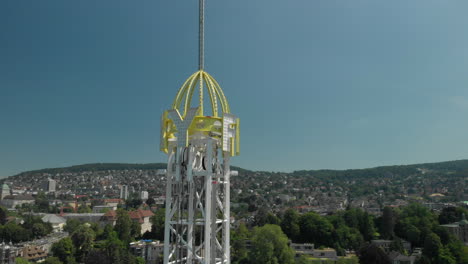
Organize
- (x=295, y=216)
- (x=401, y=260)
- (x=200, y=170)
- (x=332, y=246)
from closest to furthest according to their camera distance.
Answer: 1. (x=200, y=170)
2. (x=401, y=260)
3. (x=332, y=246)
4. (x=295, y=216)

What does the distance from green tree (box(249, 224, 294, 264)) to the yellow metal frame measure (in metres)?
34.7


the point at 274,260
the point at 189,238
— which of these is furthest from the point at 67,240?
the point at 189,238

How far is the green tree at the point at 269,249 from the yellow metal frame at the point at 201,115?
114 feet

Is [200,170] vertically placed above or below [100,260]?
above

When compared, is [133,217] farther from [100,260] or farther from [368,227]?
[368,227]

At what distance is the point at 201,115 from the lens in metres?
11.4

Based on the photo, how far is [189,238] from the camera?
10.8 meters

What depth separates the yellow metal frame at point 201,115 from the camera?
10969 mm

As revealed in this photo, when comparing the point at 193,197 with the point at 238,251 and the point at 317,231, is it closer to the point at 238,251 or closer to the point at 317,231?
the point at 238,251

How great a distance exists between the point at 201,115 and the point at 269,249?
35166mm

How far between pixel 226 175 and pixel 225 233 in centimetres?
186

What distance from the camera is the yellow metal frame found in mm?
10969

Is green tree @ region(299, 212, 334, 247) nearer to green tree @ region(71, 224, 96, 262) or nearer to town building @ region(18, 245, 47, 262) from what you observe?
green tree @ region(71, 224, 96, 262)

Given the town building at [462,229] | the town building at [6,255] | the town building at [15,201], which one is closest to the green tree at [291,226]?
the town building at [462,229]
